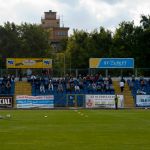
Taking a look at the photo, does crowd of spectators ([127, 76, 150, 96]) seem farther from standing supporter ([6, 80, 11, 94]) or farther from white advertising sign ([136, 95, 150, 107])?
standing supporter ([6, 80, 11, 94])

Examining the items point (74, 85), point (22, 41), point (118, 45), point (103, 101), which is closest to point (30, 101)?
point (103, 101)

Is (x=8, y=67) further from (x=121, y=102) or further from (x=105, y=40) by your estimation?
(x=105, y=40)

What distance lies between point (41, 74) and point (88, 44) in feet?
109

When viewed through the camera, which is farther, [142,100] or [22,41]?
[22,41]

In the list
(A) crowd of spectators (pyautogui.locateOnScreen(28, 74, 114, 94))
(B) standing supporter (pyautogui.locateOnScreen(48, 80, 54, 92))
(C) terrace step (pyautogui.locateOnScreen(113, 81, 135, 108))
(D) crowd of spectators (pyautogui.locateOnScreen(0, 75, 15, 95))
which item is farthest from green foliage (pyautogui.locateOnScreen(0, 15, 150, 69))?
(D) crowd of spectators (pyautogui.locateOnScreen(0, 75, 15, 95))

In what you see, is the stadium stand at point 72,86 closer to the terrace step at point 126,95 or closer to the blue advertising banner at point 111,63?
the terrace step at point 126,95

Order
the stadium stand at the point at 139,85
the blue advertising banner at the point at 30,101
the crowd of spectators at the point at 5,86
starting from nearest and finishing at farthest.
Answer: the blue advertising banner at the point at 30,101, the crowd of spectators at the point at 5,86, the stadium stand at the point at 139,85

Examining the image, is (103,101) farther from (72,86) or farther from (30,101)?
(72,86)

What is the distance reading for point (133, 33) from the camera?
358 feet

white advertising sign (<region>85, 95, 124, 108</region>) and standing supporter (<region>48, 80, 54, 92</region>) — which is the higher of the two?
standing supporter (<region>48, 80, 54, 92</region>)

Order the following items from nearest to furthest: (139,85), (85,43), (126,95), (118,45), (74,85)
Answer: (126,95)
(74,85)
(139,85)
(118,45)
(85,43)

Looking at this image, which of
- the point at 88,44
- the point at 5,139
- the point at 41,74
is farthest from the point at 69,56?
the point at 5,139

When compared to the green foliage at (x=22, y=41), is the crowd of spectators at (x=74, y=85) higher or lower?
lower

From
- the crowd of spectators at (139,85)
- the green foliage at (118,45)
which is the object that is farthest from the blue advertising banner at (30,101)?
the green foliage at (118,45)
